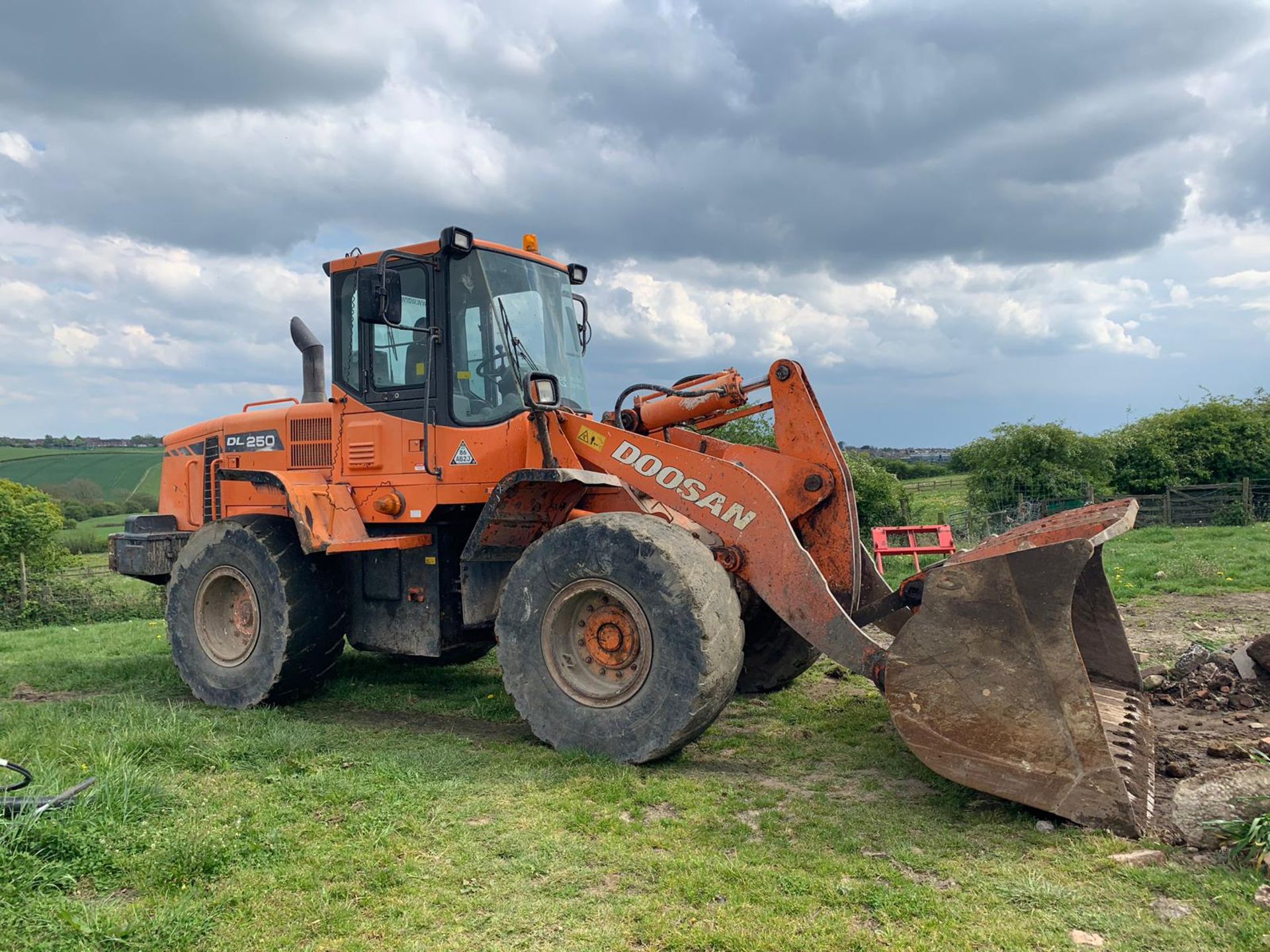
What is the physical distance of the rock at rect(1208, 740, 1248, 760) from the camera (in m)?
5.00

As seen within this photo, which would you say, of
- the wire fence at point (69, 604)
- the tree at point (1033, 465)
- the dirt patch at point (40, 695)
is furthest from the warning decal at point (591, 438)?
the tree at point (1033, 465)

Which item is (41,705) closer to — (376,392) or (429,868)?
(376,392)

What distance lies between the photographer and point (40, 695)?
28.3 feet

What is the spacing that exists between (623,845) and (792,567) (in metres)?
1.97

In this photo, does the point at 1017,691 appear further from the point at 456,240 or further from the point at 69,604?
the point at 69,604

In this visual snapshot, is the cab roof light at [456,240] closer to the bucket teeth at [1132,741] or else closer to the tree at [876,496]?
the bucket teeth at [1132,741]

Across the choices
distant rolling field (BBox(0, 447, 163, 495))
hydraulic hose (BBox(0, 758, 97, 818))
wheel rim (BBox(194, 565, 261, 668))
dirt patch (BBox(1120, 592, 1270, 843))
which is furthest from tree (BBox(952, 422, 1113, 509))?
distant rolling field (BBox(0, 447, 163, 495))

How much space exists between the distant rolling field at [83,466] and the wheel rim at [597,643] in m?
35.4

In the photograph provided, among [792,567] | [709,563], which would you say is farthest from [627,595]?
[792,567]

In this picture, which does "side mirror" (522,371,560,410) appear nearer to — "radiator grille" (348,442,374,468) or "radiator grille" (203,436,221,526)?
"radiator grille" (348,442,374,468)

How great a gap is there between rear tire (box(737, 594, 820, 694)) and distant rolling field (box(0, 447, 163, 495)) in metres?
35.0

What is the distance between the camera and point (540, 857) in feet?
13.9

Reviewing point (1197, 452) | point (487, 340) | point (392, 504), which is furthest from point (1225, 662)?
point (1197, 452)

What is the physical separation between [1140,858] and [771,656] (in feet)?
11.9
